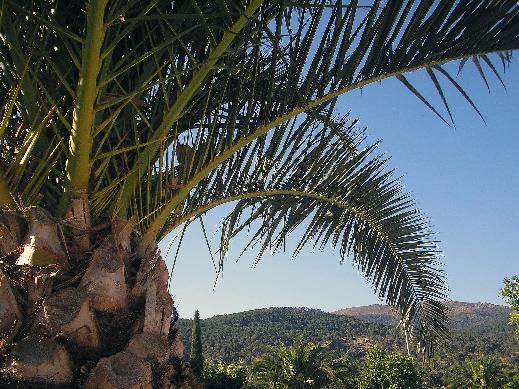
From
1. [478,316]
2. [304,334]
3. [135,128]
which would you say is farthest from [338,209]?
Result: [478,316]

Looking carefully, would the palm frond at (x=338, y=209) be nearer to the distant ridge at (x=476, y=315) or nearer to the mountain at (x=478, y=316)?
the mountain at (x=478, y=316)

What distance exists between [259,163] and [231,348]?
76913 millimetres

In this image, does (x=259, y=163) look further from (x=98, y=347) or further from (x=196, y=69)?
(x=98, y=347)

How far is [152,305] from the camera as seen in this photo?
2.74 meters

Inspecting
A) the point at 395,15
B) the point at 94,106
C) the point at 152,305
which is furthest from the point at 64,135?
the point at 395,15

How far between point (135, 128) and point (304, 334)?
295 feet

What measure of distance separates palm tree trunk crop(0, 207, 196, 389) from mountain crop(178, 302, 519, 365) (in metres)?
56.1

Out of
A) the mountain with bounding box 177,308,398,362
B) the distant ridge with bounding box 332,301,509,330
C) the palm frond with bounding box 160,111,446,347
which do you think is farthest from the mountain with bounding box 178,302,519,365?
the palm frond with bounding box 160,111,446,347

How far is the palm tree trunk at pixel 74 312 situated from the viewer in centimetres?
232

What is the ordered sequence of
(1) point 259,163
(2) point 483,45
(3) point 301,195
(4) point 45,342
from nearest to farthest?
1. (4) point 45,342
2. (2) point 483,45
3. (1) point 259,163
4. (3) point 301,195

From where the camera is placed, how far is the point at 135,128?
2.80 metres

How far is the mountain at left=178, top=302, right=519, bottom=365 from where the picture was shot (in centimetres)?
6988

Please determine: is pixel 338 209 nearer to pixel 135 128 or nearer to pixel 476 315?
pixel 135 128

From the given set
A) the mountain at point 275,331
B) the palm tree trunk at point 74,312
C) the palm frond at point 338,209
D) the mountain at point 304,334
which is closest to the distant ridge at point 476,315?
the mountain at point 304,334
